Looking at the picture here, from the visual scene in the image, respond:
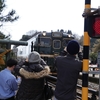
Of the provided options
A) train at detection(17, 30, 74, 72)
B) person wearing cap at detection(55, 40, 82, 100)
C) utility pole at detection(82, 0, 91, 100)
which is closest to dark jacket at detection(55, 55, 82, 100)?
person wearing cap at detection(55, 40, 82, 100)

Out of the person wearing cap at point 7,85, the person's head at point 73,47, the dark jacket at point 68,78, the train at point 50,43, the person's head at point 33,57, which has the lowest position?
the train at point 50,43

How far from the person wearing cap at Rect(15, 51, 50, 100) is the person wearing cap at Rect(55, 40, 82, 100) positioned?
41 cm

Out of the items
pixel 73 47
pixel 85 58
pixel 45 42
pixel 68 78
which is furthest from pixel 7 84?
pixel 45 42

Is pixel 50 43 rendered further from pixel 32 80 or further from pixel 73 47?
pixel 73 47

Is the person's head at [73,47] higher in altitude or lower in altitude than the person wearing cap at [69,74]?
higher

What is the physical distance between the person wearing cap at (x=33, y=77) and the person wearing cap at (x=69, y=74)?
1.33ft

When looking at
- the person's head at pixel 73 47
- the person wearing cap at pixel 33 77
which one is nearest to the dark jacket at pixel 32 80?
the person wearing cap at pixel 33 77

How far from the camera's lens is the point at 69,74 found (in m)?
4.01

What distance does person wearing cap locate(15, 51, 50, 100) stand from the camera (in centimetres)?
436

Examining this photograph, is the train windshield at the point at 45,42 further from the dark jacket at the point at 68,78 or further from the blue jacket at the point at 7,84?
the dark jacket at the point at 68,78

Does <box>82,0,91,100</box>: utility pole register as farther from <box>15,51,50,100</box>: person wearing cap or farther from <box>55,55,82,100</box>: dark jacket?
<box>15,51,50,100</box>: person wearing cap

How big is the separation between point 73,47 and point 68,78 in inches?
18.3

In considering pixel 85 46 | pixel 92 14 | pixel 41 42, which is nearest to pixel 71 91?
pixel 85 46

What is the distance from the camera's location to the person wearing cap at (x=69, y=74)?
3979 millimetres
